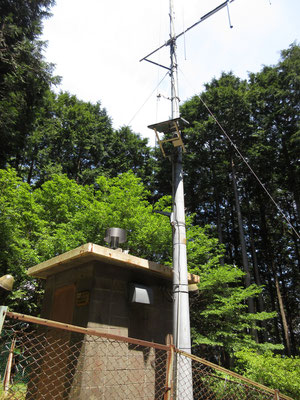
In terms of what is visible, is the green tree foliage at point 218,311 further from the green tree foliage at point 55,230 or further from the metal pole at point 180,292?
the metal pole at point 180,292

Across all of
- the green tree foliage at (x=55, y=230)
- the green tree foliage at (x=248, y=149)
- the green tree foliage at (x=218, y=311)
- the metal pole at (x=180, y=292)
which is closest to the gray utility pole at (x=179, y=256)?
the metal pole at (x=180, y=292)

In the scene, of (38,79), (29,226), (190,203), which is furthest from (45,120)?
(190,203)

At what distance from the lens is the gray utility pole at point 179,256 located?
10.3 ft

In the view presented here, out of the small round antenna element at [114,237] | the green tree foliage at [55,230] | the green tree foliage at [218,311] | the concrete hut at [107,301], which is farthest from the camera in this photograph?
the green tree foliage at [55,230]

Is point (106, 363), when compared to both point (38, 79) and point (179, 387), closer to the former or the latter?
point (179, 387)

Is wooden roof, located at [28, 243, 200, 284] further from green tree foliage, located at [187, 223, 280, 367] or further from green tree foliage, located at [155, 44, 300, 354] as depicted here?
green tree foliage, located at [155, 44, 300, 354]

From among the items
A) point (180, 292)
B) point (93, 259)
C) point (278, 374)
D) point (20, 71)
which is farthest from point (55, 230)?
point (278, 374)

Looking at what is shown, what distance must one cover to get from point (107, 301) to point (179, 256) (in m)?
1.21

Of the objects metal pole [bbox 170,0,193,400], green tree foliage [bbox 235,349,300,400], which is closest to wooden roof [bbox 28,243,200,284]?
metal pole [bbox 170,0,193,400]

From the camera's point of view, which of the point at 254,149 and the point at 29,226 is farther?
the point at 254,149

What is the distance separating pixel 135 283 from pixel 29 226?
7.64m

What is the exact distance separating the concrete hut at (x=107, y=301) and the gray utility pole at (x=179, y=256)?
46 centimetres

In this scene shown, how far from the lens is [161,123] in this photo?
4.62 metres

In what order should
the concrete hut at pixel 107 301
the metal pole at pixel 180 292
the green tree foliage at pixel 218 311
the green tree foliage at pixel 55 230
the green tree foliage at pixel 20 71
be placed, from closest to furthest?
the metal pole at pixel 180 292
the concrete hut at pixel 107 301
the green tree foliage at pixel 218 311
the green tree foliage at pixel 55 230
the green tree foliage at pixel 20 71
